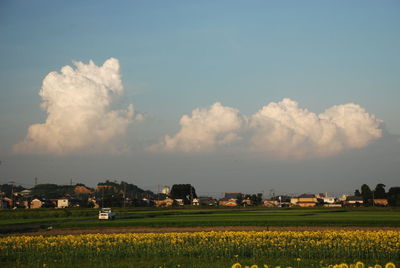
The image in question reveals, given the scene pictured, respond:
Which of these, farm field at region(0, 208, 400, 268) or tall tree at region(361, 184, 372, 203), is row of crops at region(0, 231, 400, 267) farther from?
tall tree at region(361, 184, 372, 203)

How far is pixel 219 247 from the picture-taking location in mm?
27297

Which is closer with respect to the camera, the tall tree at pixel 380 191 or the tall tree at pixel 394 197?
the tall tree at pixel 394 197

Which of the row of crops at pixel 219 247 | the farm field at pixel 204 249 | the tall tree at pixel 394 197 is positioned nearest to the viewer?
the farm field at pixel 204 249

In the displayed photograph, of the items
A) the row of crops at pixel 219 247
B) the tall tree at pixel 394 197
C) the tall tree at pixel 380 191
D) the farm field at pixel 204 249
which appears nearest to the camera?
the farm field at pixel 204 249

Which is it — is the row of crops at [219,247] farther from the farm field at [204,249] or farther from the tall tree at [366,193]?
the tall tree at [366,193]

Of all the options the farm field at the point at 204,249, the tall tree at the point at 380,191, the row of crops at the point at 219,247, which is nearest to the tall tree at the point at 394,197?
the tall tree at the point at 380,191

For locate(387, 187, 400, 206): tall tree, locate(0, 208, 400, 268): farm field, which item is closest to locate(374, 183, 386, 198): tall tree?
locate(387, 187, 400, 206): tall tree

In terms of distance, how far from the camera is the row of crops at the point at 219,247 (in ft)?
84.3

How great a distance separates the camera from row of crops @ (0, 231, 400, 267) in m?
25.7

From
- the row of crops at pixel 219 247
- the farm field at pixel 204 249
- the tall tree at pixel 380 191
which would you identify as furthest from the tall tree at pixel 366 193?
the farm field at pixel 204 249

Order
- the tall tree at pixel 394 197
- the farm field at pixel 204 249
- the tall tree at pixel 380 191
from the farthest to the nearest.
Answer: the tall tree at pixel 380 191 → the tall tree at pixel 394 197 → the farm field at pixel 204 249

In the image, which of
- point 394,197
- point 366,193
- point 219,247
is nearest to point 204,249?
point 219,247

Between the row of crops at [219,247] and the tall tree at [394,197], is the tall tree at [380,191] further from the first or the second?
the row of crops at [219,247]

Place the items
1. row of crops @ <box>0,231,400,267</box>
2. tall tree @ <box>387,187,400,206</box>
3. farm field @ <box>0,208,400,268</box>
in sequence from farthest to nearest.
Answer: tall tree @ <box>387,187,400,206</box> → row of crops @ <box>0,231,400,267</box> → farm field @ <box>0,208,400,268</box>
